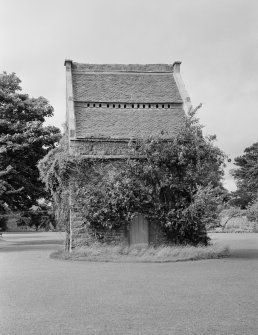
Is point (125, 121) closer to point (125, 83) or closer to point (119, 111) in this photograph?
point (119, 111)

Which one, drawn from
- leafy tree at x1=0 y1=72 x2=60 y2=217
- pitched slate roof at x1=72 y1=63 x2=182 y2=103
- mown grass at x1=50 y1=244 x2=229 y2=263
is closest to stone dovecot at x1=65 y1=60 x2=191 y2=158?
pitched slate roof at x1=72 y1=63 x2=182 y2=103

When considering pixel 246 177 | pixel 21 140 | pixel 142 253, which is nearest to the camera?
pixel 142 253

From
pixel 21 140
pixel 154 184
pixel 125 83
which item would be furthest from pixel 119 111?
pixel 21 140

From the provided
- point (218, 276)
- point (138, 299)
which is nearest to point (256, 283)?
point (218, 276)

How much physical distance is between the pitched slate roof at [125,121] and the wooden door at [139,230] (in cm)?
441

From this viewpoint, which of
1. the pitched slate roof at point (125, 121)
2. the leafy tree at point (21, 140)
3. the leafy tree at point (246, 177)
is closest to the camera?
the pitched slate roof at point (125, 121)

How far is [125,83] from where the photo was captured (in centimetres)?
3375

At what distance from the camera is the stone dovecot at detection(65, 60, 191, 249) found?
2736 cm

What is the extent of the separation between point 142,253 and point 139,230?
2.53m

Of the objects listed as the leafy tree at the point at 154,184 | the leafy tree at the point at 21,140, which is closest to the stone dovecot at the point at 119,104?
the leafy tree at the point at 154,184

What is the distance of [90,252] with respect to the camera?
2531 centimetres

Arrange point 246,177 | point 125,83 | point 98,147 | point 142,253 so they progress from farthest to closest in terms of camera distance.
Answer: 1. point 246,177
2. point 125,83
3. point 98,147
4. point 142,253

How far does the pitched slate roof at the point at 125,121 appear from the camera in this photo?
2917 centimetres

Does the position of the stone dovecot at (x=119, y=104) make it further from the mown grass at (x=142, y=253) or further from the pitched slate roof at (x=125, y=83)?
the mown grass at (x=142, y=253)
